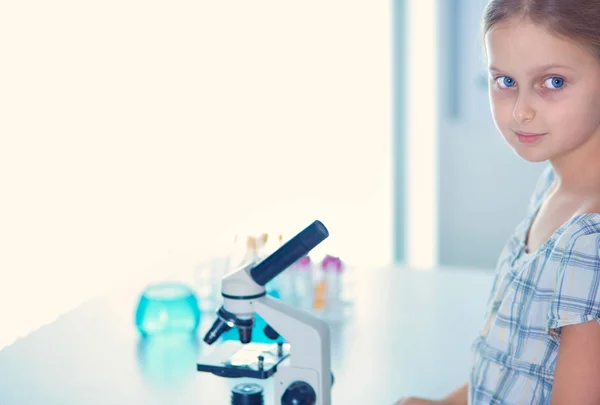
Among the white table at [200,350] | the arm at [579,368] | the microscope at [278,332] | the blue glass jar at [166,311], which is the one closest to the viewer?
the arm at [579,368]

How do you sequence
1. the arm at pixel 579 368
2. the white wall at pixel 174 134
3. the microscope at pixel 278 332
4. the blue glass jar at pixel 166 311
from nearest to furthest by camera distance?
the arm at pixel 579 368, the microscope at pixel 278 332, the blue glass jar at pixel 166 311, the white wall at pixel 174 134

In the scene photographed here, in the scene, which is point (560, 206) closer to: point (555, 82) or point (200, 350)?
point (555, 82)

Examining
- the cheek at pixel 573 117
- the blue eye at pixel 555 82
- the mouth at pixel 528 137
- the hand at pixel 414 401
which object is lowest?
the hand at pixel 414 401

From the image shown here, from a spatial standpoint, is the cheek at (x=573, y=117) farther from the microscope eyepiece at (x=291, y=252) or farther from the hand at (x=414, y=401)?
the hand at (x=414, y=401)

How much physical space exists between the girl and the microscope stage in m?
0.33

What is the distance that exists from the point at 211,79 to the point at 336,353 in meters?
1.91

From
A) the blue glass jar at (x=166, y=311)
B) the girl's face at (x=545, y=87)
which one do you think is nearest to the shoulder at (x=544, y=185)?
Result: the girl's face at (x=545, y=87)

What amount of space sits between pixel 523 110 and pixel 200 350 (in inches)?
33.8

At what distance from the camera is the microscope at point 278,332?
1.33 m

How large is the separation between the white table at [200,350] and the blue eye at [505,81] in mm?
594

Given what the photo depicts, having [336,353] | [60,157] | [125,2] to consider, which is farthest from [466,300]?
[125,2]

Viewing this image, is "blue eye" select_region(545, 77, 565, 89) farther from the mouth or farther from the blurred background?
the blurred background

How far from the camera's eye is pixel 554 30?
4.17 ft

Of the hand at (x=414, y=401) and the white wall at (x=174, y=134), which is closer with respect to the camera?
the hand at (x=414, y=401)
